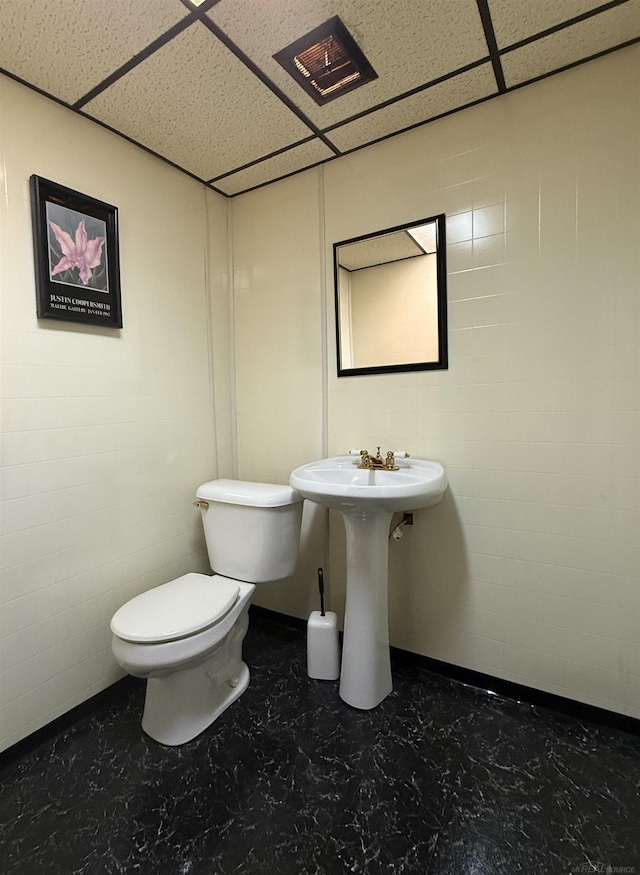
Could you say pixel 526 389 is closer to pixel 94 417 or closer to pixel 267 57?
pixel 267 57

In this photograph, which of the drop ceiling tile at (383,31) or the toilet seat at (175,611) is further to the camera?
the toilet seat at (175,611)

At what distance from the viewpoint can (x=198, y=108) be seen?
1456mm

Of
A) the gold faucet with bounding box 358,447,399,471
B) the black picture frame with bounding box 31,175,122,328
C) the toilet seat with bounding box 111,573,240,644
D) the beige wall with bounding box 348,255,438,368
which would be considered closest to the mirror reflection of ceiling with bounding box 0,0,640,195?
the black picture frame with bounding box 31,175,122,328

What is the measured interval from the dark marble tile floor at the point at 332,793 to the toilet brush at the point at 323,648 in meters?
0.12

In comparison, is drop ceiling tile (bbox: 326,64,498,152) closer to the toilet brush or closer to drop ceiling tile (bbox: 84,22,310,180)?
drop ceiling tile (bbox: 84,22,310,180)

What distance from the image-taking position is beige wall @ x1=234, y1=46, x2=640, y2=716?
1331 mm

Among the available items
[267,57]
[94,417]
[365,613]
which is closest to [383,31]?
[267,57]

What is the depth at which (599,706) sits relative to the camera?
1.42m

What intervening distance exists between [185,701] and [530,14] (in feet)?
8.00

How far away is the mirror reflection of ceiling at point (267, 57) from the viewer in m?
1.11

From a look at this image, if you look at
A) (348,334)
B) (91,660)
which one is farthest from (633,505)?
(91,660)

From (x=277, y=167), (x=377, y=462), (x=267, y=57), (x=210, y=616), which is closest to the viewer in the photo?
(x=267, y=57)

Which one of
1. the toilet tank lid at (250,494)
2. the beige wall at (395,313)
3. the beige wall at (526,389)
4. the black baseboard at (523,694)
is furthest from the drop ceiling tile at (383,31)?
the black baseboard at (523,694)

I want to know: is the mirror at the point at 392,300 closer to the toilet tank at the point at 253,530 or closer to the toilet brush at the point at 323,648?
the toilet tank at the point at 253,530
